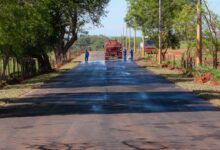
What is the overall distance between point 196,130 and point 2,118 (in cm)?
646

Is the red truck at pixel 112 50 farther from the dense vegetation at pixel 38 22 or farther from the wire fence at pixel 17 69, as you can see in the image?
the wire fence at pixel 17 69

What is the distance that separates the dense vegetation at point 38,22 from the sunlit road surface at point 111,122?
566 cm

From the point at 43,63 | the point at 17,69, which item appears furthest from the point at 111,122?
the point at 43,63

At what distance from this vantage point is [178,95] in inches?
1022

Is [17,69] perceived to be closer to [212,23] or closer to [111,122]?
[212,23]

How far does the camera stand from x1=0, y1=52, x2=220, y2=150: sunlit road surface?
12586mm

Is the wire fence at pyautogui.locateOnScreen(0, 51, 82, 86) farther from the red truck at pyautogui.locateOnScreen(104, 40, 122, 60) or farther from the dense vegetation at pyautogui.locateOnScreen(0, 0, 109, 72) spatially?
the red truck at pyautogui.locateOnScreen(104, 40, 122, 60)

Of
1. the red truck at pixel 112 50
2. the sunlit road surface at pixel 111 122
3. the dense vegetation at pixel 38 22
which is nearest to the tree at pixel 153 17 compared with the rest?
the dense vegetation at pixel 38 22

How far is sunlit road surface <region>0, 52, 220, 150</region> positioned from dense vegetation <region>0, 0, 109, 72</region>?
5.66m

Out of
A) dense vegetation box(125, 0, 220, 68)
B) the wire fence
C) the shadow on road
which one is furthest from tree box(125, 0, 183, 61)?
the shadow on road

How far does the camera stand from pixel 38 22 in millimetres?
38906

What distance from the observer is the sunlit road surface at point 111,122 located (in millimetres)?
12586

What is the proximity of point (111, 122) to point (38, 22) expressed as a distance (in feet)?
76.5

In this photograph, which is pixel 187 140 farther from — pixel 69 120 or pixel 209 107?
pixel 209 107
